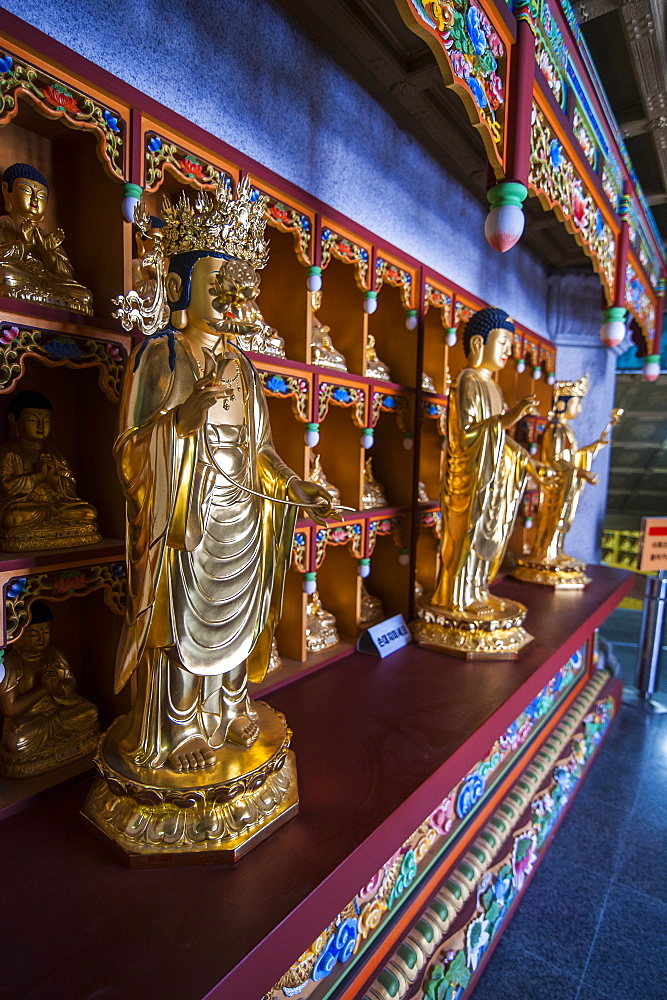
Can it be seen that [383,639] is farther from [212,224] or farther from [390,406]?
[212,224]

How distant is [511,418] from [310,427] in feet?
2.43

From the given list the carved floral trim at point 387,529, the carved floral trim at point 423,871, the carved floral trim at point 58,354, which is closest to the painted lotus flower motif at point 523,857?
the carved floral trim at point 423,871

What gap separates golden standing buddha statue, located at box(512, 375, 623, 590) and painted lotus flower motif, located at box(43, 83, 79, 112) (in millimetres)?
2789

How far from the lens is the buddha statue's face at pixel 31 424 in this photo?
115 cm

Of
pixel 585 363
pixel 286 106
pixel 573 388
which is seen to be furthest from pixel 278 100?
pixel 585 363

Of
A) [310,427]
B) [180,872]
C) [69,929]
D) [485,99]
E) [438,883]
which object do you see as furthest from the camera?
[310,427]

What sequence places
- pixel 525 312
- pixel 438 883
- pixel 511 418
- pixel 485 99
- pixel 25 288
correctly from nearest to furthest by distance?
pixel 25 288, pixel 485 99, pixel 438 883, pixel 511 418, pixel 525 312

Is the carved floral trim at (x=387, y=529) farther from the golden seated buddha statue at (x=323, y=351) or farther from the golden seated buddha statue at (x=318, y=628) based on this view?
the golden seated buddha statue at (x=323, y=351)

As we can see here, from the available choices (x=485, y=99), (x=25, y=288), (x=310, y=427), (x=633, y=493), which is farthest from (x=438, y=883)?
(x=633, y=493)

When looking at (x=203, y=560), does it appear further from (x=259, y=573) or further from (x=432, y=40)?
(x=432, y=40)

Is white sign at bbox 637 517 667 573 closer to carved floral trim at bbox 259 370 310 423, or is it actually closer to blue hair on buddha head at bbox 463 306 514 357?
blue hair on buddha head at bbox 463 306 514 357

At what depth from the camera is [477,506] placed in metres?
2.06

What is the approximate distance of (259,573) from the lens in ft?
3.58

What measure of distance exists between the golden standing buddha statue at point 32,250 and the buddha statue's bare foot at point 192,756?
853 mm
